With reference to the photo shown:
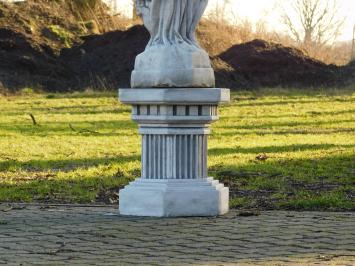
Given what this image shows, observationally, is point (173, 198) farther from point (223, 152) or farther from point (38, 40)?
point (38, 40)

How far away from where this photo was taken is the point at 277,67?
2008 inches

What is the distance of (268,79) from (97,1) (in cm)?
1441

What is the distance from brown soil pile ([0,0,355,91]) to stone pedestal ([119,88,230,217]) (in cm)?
3379

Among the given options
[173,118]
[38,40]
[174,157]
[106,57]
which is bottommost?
[174,157]

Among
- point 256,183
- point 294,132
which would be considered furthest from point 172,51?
point 294,132

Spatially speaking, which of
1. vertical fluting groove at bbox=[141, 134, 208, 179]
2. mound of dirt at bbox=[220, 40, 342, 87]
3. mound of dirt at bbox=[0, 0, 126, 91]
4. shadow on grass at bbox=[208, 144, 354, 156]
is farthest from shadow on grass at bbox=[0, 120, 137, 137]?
mound of dirt at bbox=[220, 40, 342, 87]

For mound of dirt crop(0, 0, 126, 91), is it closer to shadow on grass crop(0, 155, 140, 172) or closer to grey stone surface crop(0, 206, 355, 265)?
shadow on grass crop(0, 155, 140, 172)

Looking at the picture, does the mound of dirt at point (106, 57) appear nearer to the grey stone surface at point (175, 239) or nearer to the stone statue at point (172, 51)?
the stone statue at point (172, 51)

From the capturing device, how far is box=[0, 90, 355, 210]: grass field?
13211 millimetres

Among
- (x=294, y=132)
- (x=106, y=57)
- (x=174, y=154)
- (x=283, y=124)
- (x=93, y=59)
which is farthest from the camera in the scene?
(x=106, y=57)

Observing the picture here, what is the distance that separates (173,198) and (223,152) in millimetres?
9142

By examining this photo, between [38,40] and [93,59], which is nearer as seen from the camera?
[93,59]

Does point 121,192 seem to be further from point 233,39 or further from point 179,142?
point 233,39

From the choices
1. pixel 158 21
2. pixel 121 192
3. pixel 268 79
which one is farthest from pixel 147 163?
pixel 268 79
